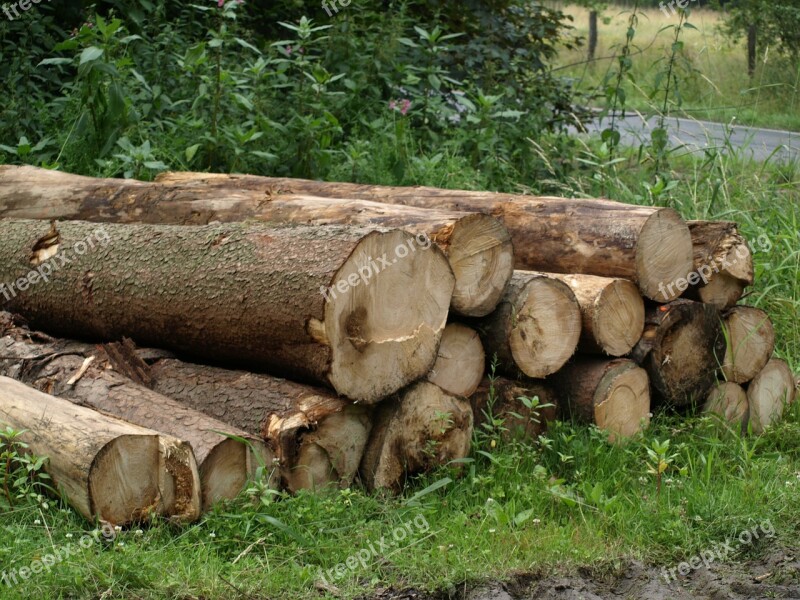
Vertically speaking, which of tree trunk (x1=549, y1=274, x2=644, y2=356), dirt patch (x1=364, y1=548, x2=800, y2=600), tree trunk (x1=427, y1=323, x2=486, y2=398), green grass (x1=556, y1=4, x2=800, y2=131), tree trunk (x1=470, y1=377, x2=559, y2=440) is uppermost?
green grass (x1=556, y1=4, x2=800, y2=131)

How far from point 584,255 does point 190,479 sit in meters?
2.25

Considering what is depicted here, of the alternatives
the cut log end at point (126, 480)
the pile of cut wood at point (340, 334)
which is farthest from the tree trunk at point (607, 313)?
the cut log end at point (126, 480)

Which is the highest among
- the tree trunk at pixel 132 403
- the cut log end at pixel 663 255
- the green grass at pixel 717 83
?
the green grass at pixel 717 83

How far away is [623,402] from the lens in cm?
457

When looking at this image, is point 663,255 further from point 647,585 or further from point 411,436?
point 647,585

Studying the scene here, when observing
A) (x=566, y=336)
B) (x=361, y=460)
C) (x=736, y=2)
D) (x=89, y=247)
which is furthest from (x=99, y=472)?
(x=736, y=2)

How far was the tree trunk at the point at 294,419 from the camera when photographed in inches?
147

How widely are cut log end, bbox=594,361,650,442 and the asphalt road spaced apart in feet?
8.27

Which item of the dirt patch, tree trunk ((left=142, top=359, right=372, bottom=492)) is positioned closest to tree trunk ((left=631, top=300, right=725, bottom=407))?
the dirt patch

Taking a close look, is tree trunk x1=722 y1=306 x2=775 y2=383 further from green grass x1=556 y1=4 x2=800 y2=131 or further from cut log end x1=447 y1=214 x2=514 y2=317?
green grass x1=556 y1=4 x2=800 y2=131

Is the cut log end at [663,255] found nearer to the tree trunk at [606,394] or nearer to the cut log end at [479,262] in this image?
the tree trunk at [606,394]

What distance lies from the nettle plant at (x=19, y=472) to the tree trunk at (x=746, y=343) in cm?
324

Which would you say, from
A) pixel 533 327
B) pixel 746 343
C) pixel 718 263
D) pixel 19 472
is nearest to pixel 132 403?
pixel 19 472

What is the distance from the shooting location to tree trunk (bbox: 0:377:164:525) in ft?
10.9
